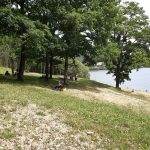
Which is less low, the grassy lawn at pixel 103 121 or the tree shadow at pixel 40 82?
the tree shadow at pixel 40 82

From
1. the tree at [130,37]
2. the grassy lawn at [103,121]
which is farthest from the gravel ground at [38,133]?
the tree at [130,37]

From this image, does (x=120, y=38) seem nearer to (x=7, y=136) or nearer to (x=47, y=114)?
(x=47, y=114)

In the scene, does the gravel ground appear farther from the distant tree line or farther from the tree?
the tree

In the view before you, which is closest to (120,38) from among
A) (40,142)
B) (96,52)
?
(96,52)

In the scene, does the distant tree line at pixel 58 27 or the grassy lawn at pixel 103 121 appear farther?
the distant tree line at pixel 58 27

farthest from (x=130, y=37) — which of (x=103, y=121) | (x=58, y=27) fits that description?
(x=103, y=121)

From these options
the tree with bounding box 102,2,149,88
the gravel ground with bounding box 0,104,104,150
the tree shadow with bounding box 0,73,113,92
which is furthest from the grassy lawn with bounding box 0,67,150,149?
the tree with bounding box 102,2,149,88

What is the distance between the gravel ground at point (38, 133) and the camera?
20.0m

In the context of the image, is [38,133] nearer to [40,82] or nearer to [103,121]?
[103,121]

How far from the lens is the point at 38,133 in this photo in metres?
21.5

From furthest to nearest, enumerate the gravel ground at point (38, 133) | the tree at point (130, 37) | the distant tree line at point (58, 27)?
the tree at point (130, 37) < the distant tree line at point (58, 27) < the gravel ground at point (38, 133)

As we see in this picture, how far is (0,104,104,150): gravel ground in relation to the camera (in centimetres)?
2003

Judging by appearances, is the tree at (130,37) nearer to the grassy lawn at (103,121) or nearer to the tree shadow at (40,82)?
the tree shadow at (40,82)

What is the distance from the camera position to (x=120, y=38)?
223 feet
